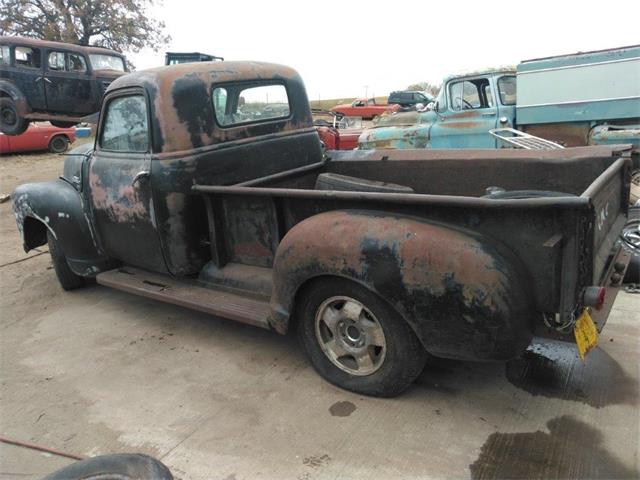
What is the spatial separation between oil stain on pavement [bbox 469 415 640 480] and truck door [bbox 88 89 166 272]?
253 centimetres

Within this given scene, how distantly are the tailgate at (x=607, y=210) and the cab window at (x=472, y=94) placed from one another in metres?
5.07

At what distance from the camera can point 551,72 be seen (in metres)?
7.25

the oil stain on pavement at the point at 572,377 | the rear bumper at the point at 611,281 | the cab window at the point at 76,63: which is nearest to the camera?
the rear bumper at the point at 611,281

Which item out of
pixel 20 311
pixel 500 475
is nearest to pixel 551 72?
pixel 500 475

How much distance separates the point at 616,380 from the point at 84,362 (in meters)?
3.34

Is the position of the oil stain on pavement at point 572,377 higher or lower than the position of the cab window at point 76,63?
lower

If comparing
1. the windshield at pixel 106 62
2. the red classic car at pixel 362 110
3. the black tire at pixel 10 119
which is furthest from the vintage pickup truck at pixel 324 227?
the red classic car at pixel 362 110

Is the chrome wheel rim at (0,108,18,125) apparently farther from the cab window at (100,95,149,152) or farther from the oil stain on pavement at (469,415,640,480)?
the oil stain on pavement at (469,415,640,480)

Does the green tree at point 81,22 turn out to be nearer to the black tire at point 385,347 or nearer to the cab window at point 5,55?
the cab window at point 5,55

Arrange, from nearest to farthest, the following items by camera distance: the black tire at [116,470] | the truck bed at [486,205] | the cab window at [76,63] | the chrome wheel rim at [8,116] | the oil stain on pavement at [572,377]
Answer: the black tire at [116,470], the truck bed at [486,205], the oil stain on pavement at [572,377], the chrome wheel rim at [8,116], the cab window at [76,63]

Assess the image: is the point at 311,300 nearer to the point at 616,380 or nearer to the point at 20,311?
the point at 616,380

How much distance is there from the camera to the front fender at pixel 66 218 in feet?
14.1

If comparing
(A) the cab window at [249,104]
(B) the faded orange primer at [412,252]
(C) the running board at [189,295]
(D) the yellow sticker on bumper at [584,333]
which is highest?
(A) the cab window at [249,104]

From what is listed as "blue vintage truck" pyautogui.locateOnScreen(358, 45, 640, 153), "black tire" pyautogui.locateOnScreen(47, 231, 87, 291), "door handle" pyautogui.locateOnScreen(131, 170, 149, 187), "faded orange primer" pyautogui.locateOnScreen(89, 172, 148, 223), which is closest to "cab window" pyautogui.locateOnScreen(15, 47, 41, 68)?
"blue vintage truck" pyautogui.locateOnScreen(358, 45, 640, 153)
